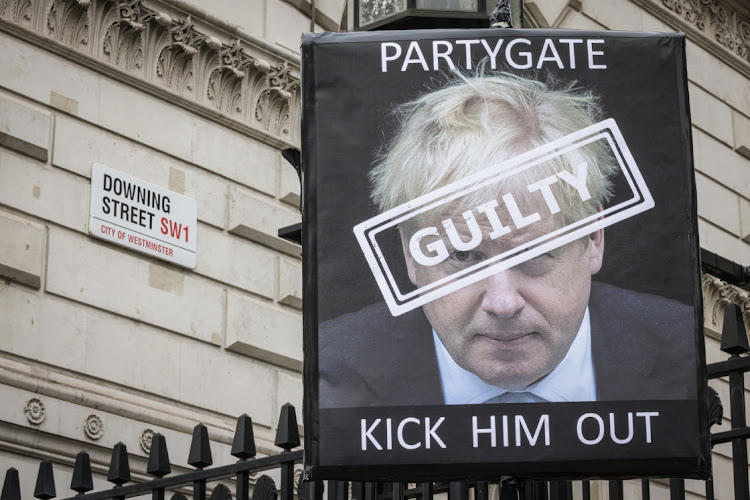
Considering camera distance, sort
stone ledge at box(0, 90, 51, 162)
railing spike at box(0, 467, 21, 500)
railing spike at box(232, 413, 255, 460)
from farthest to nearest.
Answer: stone ledge at box(0, 90, 51, 162) < railing spike at box(0, 467, 21, 500) < railing spike at box(232, 413, 255, 460)

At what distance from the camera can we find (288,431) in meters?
5.89

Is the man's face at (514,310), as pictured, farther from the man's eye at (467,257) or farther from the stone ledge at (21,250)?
the stone ledge at (21,250)

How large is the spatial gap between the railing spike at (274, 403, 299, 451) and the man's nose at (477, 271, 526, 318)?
1.25 meters

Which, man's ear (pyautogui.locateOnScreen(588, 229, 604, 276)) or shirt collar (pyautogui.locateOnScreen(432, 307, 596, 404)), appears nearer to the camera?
shirt collar (pyautogui.locateOnScreen(432, 307, 596, 404))

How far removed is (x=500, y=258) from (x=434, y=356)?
1.23 ft

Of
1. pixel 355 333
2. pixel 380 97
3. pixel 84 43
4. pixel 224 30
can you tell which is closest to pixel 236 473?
pixel 355 333

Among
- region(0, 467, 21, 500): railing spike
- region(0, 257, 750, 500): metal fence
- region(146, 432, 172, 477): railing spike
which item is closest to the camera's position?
region(0, 257, 750, 500): metal fence

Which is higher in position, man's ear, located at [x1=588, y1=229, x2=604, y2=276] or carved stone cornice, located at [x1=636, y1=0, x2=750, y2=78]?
carved stone cornice, located at [x1=636, y1=0, x2=750, y2=78]

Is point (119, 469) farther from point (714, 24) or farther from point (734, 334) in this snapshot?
point (714, 24)

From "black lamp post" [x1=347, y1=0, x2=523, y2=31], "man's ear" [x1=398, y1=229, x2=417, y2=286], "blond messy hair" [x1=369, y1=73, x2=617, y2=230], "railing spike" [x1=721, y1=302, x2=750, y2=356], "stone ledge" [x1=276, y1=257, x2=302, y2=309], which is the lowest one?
"railing spike" [x1=721, y1=302, x2=750, y2=356]

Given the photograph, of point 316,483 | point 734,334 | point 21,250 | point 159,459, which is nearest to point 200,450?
point 159,459

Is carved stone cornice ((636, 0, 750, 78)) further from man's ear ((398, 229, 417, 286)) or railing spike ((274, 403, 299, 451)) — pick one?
man's ear ((398, 229, 417, 286))

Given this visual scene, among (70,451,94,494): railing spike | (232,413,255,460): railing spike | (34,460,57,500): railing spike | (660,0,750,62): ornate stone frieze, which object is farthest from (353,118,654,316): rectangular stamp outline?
(660,0,750,62): ornate stone frieze

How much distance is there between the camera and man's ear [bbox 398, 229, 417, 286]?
499 cm
